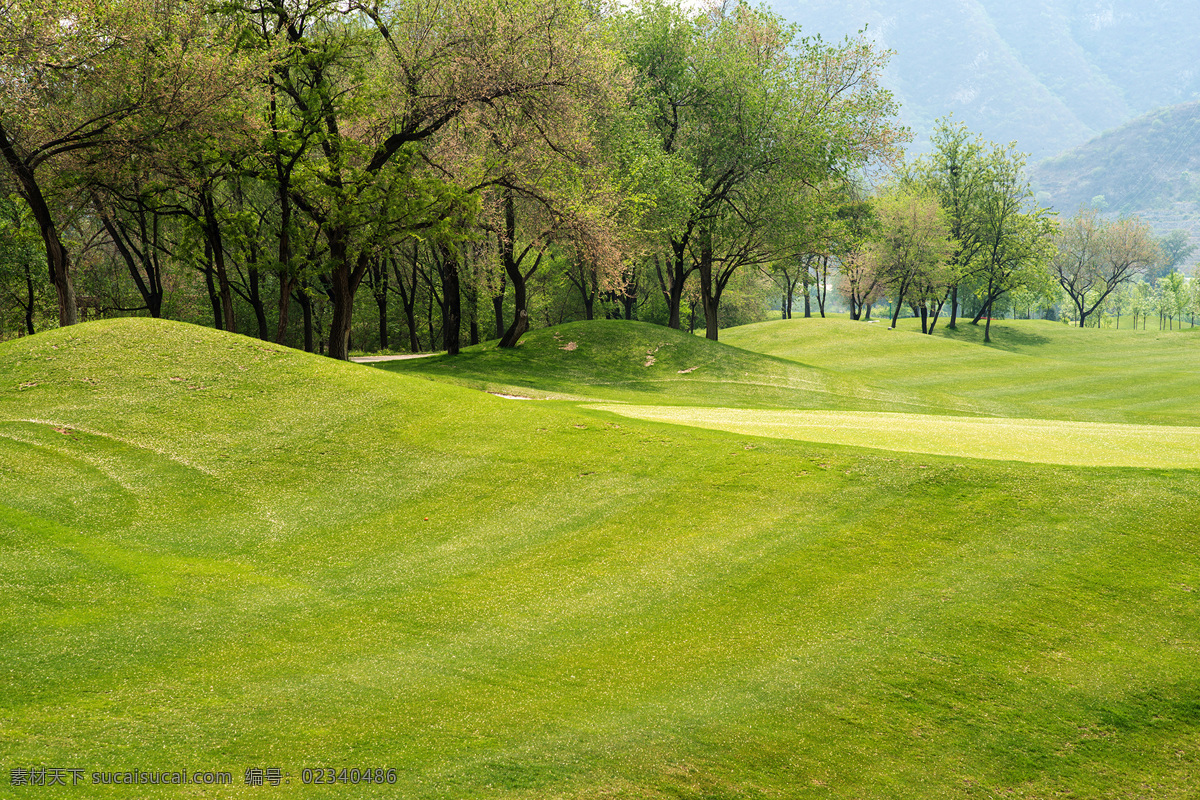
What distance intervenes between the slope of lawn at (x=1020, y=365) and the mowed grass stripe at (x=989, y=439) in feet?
74.5

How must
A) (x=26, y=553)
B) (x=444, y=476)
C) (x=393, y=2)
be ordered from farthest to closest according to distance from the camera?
(x=393, y=2) → (x=444, y=476) → (x=26, y=553)

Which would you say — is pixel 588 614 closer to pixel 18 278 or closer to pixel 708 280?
pixel 708 280

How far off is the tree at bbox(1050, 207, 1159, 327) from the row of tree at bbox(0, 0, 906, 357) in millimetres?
79900

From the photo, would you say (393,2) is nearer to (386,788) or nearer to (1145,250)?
(386,788)

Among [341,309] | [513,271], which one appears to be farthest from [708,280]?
[341,309]

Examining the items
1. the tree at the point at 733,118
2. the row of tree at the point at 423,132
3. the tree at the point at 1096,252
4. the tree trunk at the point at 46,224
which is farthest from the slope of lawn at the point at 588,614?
the tree at the point at 1096,252

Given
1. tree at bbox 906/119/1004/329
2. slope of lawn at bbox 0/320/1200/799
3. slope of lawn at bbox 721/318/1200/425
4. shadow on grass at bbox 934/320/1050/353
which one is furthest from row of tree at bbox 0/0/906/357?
shadow on grass at bbox 934/320/1050/353

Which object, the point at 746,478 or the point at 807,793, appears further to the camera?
the point at 746,478

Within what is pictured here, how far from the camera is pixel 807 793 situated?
6852mm

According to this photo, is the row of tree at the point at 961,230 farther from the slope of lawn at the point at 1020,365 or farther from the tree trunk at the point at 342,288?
the tree trunk at the point at 342,288

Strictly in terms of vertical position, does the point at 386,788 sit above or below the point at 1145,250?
below

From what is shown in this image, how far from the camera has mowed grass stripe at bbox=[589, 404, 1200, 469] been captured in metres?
13.2

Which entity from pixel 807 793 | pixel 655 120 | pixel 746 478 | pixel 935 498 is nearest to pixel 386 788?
pixel 807 793

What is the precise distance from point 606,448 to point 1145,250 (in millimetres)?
123625
